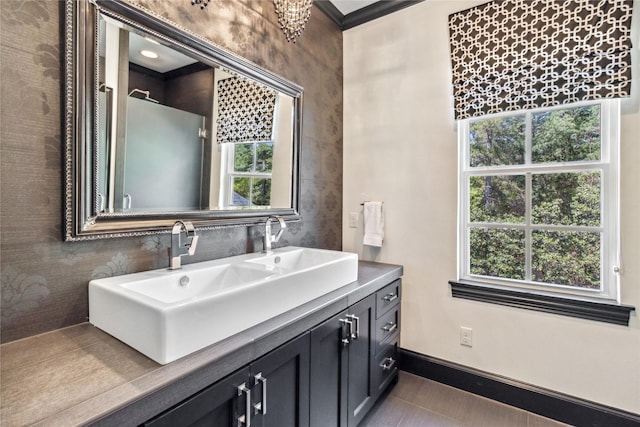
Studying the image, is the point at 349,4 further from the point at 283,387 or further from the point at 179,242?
the point at 283,387

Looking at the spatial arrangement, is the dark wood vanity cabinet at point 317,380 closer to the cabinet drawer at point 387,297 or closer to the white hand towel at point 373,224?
the cabinet drawer at point 387,297

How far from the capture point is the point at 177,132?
4.59 feet

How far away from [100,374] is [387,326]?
60.7 inches

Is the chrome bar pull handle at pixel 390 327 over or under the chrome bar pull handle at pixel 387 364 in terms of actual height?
over

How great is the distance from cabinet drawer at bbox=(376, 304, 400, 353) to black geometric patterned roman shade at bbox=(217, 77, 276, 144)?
1290 mm

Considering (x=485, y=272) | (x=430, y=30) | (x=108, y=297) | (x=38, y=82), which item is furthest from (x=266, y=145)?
(x=485, y=272)

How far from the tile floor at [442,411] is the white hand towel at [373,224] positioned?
38.9 inches

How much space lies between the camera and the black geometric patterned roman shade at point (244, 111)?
5.16ft

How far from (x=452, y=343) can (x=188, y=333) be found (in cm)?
182

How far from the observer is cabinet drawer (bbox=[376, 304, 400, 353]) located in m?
1.79

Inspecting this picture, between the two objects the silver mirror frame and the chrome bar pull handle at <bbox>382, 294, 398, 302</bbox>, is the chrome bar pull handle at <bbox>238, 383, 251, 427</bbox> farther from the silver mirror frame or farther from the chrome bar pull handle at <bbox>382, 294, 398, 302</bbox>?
the chrome bar pull handle at <bbox>382, 294, 398, 302</bbox>

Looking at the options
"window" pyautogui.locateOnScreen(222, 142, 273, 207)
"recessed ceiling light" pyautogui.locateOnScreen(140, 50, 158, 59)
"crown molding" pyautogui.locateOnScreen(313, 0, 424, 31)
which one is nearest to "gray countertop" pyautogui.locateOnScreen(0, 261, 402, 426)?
"window" pyautogui.locateOnScreen(222, 142, 273, 207)

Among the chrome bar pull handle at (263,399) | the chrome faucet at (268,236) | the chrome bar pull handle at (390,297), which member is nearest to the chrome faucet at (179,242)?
the chrome faucet at (268,236)

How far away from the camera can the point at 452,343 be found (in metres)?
2.03
